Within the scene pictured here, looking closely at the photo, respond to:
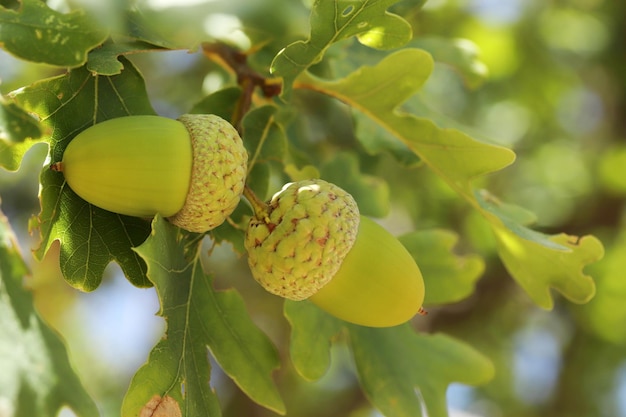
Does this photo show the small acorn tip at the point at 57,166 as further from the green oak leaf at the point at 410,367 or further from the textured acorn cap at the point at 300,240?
the green oak leaf at the point at 410,367

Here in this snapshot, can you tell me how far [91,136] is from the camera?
0.94 metres

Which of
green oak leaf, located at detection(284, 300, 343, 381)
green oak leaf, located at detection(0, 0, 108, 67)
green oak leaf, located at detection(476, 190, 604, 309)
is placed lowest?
green oak leaf, located at detection(284, 300, 343, 381)

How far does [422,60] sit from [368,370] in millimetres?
564

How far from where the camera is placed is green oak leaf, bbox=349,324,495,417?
1360mm

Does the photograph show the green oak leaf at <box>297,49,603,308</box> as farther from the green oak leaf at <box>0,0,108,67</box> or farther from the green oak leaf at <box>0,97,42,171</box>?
the green oak leaf at <box>0,97,42,171</box>

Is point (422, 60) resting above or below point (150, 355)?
above

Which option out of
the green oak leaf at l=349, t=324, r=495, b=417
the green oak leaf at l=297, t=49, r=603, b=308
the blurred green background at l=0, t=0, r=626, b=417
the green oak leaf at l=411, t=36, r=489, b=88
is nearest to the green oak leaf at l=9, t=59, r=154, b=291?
the green oak leaf at l=297, t=49, r=603, b=308

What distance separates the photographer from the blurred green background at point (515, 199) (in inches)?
121

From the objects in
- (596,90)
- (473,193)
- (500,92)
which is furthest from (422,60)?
(596,90)

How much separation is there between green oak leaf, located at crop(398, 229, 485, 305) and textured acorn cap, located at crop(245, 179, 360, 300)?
53cm

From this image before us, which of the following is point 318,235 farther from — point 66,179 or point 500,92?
point 500,92

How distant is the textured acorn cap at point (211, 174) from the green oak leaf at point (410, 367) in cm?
49

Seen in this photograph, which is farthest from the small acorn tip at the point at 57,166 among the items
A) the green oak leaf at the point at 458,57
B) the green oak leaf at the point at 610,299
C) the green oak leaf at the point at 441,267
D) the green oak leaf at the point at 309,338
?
the green oak leaf at the point at 610,299

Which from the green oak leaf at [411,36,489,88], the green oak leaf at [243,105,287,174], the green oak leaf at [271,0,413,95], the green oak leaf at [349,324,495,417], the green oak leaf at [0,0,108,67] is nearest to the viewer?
the green oak leaf at [0,0,108,67]
